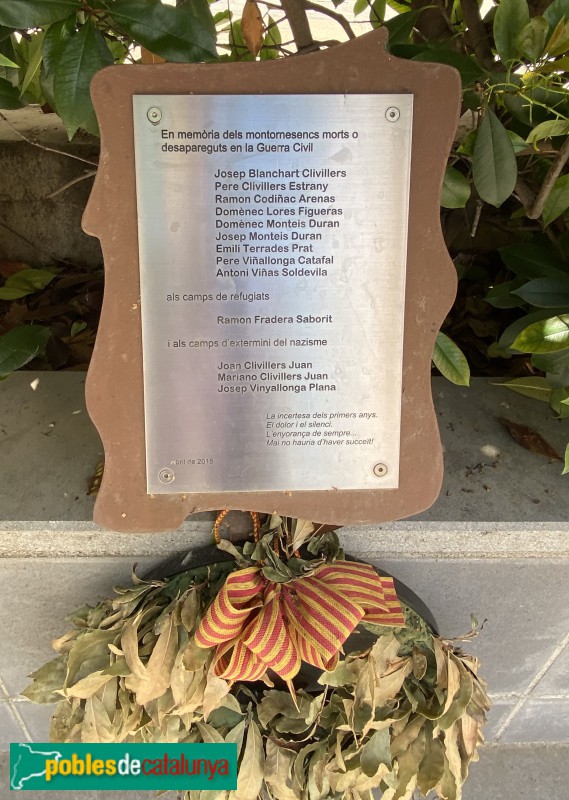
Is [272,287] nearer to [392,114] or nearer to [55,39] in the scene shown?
[392,114]

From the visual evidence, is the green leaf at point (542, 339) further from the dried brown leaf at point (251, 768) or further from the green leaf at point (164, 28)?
the dried brown leaf at point (251, 768)

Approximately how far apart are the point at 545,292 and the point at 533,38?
342 mm

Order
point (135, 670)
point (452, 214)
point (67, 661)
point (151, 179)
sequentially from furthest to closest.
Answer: point (452, 214), point (67, 661), point (135, 670), point (151, 179)

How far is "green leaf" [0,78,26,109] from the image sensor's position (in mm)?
773

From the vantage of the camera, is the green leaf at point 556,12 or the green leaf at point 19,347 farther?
the green leaf at point 19,347

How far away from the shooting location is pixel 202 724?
953 mm

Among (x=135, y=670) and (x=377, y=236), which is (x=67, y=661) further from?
(x=377, y=236)

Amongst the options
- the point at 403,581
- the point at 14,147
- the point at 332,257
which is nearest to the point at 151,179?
the point at 332,257

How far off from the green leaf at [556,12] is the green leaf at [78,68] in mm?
461

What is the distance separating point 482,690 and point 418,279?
2.16 feet

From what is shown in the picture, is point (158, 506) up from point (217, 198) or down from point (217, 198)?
down

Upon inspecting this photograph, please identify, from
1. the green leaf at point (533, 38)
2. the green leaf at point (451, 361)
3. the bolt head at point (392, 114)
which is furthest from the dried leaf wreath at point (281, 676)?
the green leaf at point (533, 38)

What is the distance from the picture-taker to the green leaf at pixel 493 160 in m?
0.69

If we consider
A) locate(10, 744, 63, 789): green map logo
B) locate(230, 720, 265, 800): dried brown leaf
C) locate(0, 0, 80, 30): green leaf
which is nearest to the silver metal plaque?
locate(0, 0, 80, 30): green leaf
